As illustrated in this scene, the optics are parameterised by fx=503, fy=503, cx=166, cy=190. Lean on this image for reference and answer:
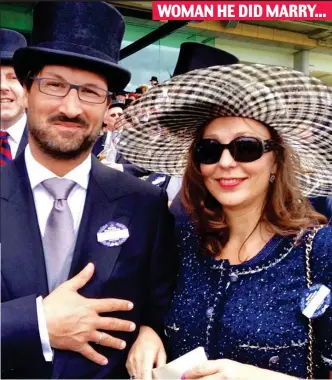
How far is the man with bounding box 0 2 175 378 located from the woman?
0.08 m

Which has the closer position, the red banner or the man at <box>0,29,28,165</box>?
the red banner

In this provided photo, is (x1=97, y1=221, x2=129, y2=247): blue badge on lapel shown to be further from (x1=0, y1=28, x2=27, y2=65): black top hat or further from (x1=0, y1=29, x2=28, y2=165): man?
(x1=0, y1=28, x2=27, y2=65): black top hat

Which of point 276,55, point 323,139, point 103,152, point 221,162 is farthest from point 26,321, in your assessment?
point 103,152

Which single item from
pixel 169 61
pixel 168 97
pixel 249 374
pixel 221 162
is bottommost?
pixel 249 374

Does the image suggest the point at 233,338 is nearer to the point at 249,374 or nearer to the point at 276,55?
the point at 249,374

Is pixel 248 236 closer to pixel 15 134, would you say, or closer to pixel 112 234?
pixel 112 234

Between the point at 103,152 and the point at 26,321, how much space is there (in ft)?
4.51

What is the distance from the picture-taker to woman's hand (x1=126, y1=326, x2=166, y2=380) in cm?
98

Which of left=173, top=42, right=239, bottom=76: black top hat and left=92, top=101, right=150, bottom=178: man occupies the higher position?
left=173, top=42, right=239, bottom=76: black top hat

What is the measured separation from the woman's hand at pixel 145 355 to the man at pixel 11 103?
751 mm

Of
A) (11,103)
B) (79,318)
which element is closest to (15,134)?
(11,103)

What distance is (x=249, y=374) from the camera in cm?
91

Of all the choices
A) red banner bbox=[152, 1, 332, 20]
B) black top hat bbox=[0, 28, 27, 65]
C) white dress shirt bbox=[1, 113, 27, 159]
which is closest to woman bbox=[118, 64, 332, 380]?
red banner bbox=[152, 1, 332, 20]

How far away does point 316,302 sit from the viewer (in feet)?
3.03
